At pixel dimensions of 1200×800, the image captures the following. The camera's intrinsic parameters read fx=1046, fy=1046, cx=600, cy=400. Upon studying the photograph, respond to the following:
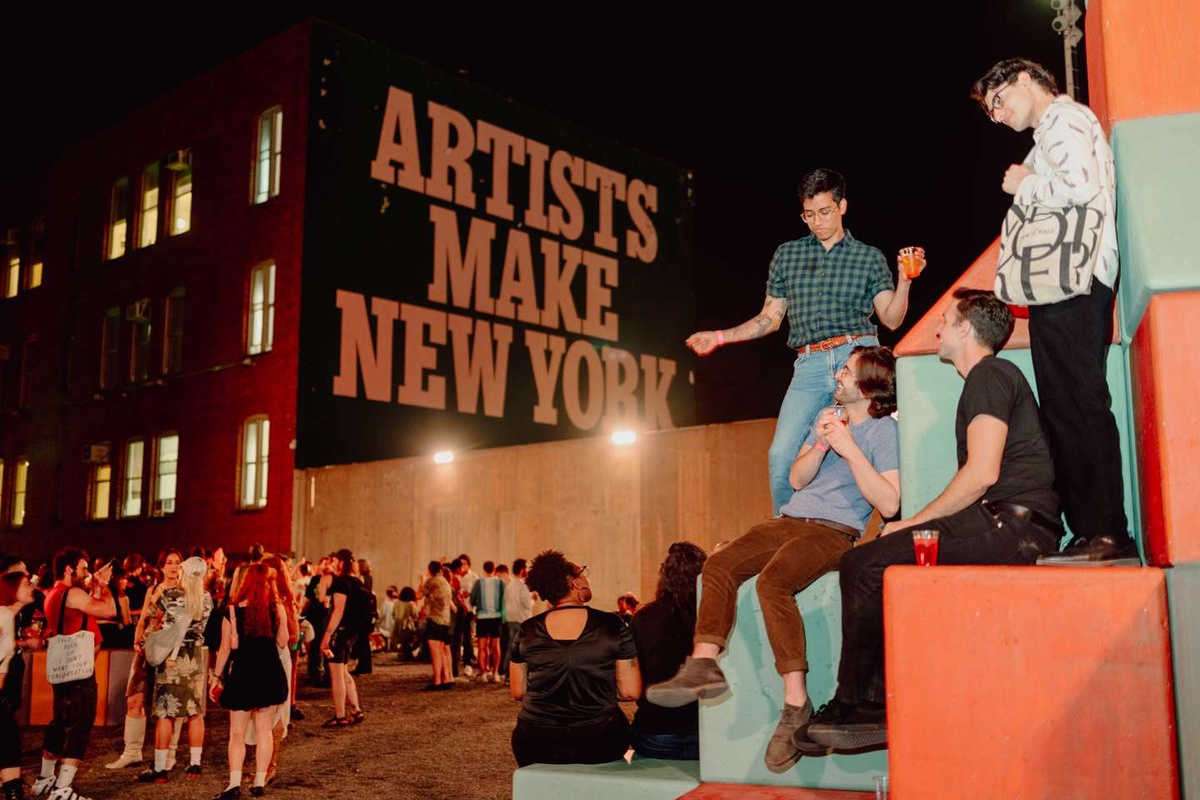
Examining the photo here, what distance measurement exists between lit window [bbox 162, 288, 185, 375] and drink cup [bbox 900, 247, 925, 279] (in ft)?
70.9

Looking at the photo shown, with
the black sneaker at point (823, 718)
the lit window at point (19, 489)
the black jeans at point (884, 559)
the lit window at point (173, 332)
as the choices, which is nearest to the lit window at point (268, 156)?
the lit window at point (173, 332)


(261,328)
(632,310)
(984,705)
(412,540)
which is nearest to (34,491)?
(261,328)

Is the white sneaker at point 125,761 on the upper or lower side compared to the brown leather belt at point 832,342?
lower

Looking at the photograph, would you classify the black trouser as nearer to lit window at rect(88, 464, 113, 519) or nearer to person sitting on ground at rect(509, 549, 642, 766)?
person sitting on ground at rect(509, 549, 642, 766)

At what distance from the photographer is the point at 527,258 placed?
→ 80.2 feet

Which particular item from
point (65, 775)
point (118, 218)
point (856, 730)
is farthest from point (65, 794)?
point (118, 218)

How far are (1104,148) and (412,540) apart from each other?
17527 millimetres

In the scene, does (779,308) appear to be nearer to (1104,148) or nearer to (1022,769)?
(1104,148)

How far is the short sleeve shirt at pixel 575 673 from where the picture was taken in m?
5.30

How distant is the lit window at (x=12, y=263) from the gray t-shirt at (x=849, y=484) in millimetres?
30211

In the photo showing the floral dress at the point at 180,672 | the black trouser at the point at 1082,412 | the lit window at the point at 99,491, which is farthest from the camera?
the lit window at the point at 99,491

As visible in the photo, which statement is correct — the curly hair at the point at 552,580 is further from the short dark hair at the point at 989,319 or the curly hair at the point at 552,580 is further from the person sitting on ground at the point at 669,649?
the short dark hair at the point at 989,319

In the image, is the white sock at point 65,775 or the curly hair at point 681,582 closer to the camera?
the curly hair at point 681,582

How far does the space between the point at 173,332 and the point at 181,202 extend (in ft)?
10.1
